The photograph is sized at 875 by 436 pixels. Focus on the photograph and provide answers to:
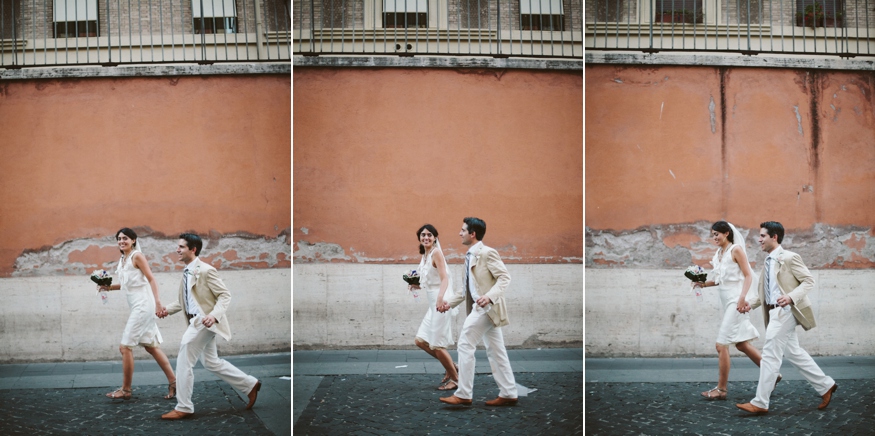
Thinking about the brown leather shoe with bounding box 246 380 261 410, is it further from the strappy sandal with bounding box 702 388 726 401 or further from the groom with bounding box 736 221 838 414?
the groom with bounding box 736 221 838 414

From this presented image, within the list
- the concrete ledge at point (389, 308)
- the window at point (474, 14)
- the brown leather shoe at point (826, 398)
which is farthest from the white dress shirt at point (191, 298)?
the brown leather shoe at point (826, 398)

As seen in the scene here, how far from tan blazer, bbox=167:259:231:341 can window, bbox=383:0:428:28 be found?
6.78 feet

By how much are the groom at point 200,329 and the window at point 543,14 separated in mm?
2711

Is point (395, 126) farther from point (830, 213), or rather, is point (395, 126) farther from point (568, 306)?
point (830, 213)

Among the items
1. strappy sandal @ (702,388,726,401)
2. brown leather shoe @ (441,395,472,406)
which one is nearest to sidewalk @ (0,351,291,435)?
brown leather shoe @ (441,395,472,406)

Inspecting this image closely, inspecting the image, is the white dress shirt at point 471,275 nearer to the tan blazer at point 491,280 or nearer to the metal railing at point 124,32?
the tan blazer at point 491,280

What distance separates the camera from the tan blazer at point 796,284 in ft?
14.8

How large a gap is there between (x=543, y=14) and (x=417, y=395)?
2.75 metres

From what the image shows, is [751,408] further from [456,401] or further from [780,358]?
[456,401]

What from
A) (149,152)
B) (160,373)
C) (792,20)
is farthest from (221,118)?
(792,20)

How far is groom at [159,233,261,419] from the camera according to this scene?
4.43m

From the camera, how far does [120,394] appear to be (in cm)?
475

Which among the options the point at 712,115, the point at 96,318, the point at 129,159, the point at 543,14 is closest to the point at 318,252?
the point at 129,159

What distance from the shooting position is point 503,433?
4.36m
